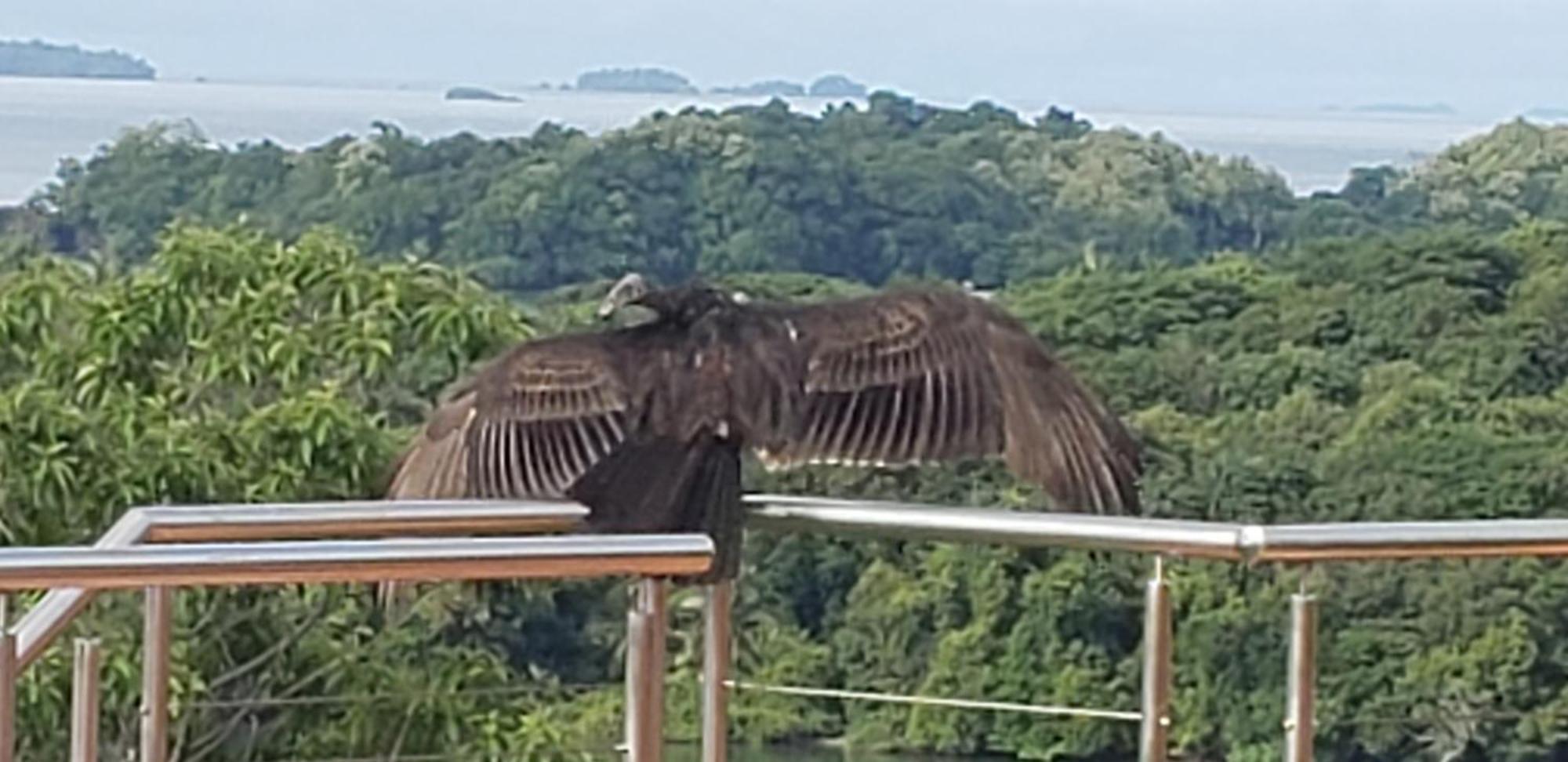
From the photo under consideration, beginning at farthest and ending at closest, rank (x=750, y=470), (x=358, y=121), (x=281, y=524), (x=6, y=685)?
(x=358, y=121)
(x=750, y=470)
(x=281, y=524)
(x=6, y=685)

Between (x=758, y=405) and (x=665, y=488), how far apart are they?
0.80ft

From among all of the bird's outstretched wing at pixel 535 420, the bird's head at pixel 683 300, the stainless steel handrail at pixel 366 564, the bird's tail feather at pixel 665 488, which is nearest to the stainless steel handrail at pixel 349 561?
the stainless steel handrail at pixel 366 564

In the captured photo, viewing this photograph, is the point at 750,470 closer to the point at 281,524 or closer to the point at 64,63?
the point at 281,524

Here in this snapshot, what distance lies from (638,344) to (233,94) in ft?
42.5

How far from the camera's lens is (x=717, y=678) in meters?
2.30

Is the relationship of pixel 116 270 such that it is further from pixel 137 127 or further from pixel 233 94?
pixel 233 94

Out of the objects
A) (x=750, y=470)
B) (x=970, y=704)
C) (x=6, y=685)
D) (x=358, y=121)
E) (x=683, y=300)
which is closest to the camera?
(x=6, y=685)

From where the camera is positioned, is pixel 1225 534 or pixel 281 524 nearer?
pixel 1225 534

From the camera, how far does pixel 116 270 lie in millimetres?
6000

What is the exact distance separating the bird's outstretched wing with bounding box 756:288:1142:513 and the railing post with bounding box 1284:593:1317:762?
116cm

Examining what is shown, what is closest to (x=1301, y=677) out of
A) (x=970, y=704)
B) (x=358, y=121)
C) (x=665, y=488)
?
(x=970, y=704)

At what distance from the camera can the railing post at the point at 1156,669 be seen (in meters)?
2.07

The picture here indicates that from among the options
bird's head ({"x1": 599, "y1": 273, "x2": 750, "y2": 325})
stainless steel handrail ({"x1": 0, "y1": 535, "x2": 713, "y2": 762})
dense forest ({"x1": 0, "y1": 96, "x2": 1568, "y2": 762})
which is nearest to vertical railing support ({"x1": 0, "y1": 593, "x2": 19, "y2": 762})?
stainless steel handrail ({"x1": 0, "y1": 535, "x2": 713, "y2": 762})

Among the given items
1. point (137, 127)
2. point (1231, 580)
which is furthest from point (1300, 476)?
point (137, 127)
